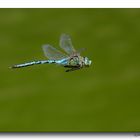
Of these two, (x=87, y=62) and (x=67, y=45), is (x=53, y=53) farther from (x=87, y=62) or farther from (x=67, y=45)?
(x=87, y=62)

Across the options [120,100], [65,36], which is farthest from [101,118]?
[65,36]

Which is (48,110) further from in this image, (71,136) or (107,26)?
(107,26)

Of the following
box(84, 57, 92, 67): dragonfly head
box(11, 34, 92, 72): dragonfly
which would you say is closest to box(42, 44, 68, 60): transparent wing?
box(11, 34, 92, 72): dragonfly

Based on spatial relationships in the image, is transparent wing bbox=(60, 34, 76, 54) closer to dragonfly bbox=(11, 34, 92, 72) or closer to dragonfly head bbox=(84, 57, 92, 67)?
dragonfly bbox=(11, 34, 92, 72)

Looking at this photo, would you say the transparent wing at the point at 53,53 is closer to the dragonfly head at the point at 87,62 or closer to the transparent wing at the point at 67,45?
the transparent wing at the point at 67,45

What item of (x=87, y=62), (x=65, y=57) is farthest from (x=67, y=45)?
(x=87, y=62)
